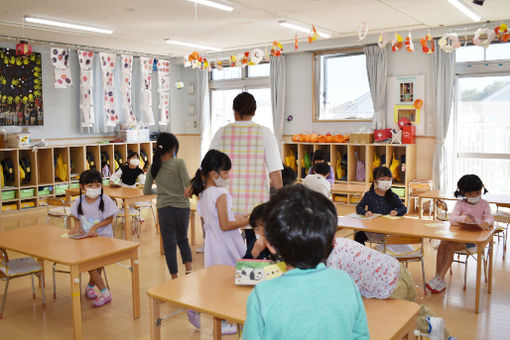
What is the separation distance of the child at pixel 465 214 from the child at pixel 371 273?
2.03 metres

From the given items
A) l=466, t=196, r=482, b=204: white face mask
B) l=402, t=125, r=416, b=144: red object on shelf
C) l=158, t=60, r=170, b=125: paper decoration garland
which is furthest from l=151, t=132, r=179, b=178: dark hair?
l=158, t=60, r=170, b=125: paper decoration garland

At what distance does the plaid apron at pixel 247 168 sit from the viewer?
139 inches

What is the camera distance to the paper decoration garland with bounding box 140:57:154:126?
1070 cm

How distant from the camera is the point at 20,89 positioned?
889 centimetres

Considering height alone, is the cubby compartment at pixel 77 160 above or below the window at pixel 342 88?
below

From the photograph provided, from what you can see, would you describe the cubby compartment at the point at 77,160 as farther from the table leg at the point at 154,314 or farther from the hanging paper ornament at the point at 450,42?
the table leg at the point at 154,314

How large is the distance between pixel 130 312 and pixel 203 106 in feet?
26.7

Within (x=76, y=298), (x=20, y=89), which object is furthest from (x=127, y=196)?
(x=20, y=89)

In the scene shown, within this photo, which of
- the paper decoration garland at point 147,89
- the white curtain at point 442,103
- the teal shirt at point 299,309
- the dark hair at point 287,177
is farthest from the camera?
the paper decoration garland at point 147,89

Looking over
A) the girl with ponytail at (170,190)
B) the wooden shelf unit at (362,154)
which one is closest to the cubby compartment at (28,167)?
the wooden shelf unit at (362,154)

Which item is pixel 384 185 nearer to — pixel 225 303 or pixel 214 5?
pixel 225 303

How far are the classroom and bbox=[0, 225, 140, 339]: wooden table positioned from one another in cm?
2

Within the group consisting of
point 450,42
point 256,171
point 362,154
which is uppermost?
point 450,42

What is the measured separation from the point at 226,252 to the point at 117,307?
148 centimetres
